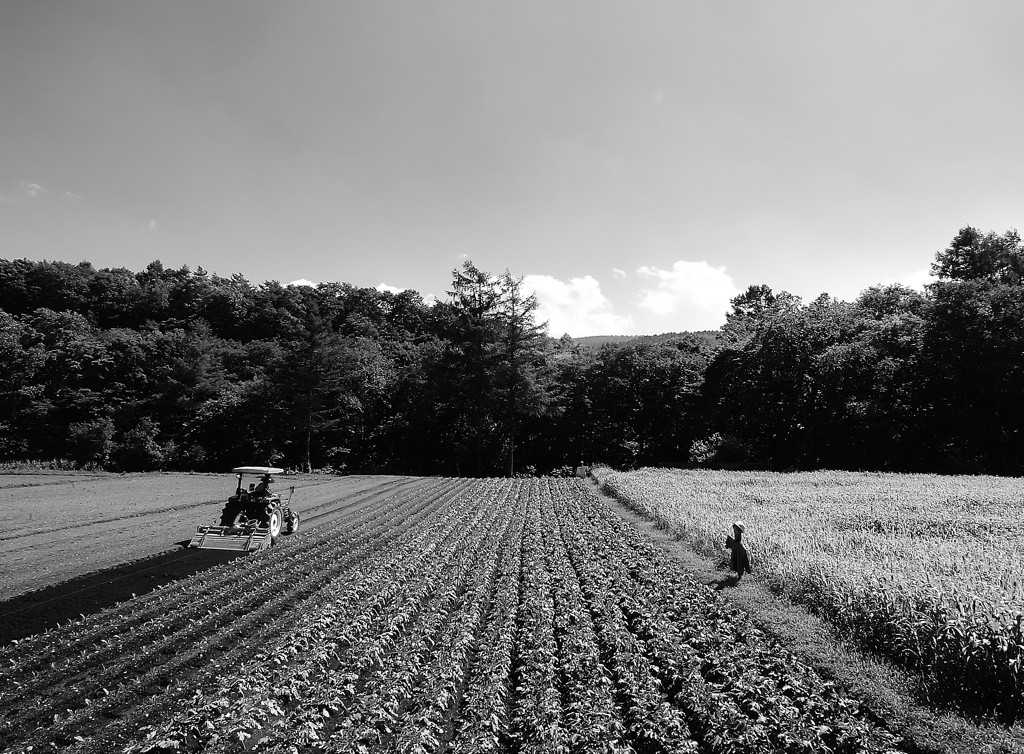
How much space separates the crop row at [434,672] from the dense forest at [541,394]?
34.1m

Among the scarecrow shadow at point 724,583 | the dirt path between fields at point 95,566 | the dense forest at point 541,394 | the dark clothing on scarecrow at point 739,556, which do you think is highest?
the dense forest at point 541,394

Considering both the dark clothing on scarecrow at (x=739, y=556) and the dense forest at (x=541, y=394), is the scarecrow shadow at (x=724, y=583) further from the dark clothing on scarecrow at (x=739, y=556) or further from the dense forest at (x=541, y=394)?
the dense forest at (x=541, y=394)

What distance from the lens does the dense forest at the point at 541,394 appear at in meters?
39.6

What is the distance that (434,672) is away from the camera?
6797mm

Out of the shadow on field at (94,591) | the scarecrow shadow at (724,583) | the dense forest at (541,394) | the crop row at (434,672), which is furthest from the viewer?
the dense forest at (541,394)

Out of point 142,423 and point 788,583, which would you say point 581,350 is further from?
point 788,583

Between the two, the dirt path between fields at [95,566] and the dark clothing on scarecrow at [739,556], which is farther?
the dark clothing on scarecrow at [739,556]

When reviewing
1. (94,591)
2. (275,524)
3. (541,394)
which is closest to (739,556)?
→ (275,524)

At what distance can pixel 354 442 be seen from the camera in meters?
50.9

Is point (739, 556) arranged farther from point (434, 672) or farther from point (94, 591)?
point (94, 591)

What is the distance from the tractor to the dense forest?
2927 centimetres

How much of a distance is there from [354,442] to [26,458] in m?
27.3

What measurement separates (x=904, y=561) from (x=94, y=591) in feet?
52.0

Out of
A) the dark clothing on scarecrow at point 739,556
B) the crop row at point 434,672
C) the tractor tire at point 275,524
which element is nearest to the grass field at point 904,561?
the dark clothing on scarecrow at point 739,556
